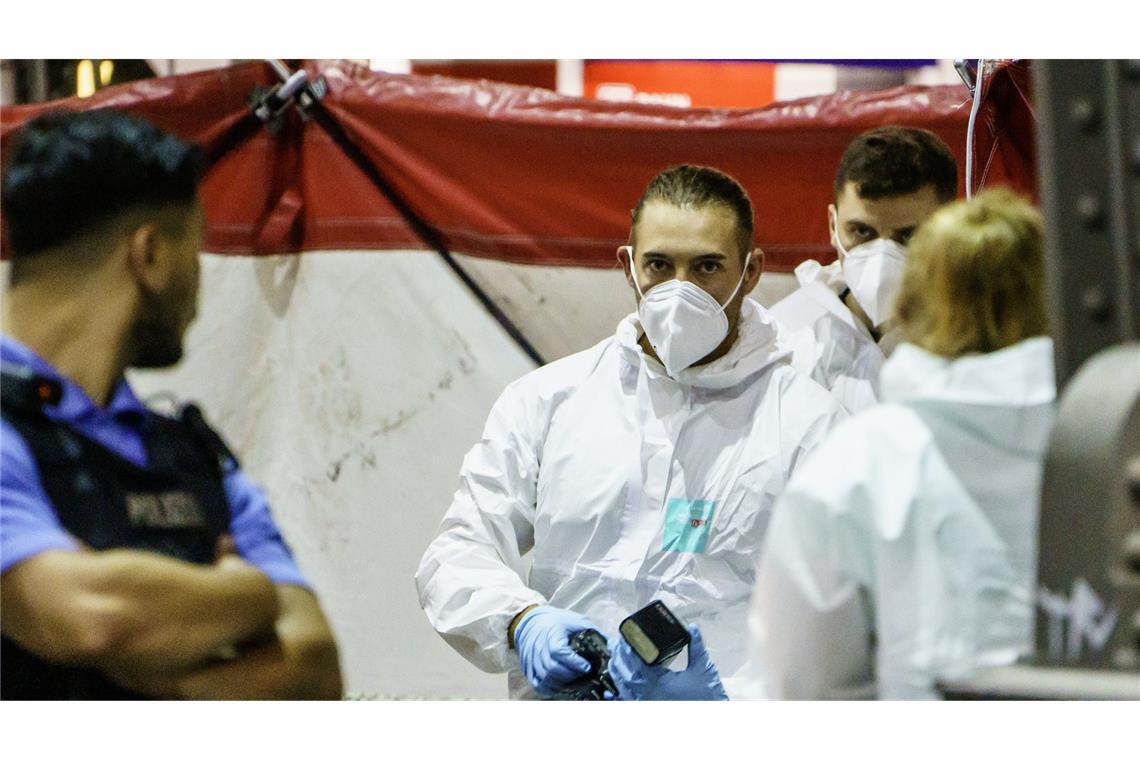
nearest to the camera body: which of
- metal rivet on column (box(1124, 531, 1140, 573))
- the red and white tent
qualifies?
the red and white tent

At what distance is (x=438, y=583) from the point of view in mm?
2240

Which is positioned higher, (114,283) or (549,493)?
(114,283)

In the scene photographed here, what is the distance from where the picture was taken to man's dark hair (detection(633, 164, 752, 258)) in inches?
89.3

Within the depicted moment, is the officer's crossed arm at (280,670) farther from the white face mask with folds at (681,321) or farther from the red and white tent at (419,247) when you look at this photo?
the white face mask with folds at (681,321)

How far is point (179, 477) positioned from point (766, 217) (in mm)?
1215

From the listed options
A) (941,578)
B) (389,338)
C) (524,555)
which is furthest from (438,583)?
(941,578)

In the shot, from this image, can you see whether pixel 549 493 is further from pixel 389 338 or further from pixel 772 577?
pixel 772 577

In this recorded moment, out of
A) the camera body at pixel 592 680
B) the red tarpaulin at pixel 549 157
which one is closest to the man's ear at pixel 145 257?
the red tarpaulin at pixel 549 157

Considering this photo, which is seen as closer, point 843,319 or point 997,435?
point 997,435

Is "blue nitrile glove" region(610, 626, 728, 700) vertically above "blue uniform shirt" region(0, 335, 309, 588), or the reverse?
"blue uniform shirt" region(0, 335, 309, 588)

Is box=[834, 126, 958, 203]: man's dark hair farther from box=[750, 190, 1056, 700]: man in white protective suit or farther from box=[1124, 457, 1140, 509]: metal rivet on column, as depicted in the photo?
box=[1124, 457, 1140, 509]: metal rivet on column

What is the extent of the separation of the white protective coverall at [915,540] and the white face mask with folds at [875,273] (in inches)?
24.4

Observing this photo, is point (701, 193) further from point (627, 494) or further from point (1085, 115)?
point (1085, 115)

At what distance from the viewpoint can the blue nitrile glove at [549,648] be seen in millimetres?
2043
